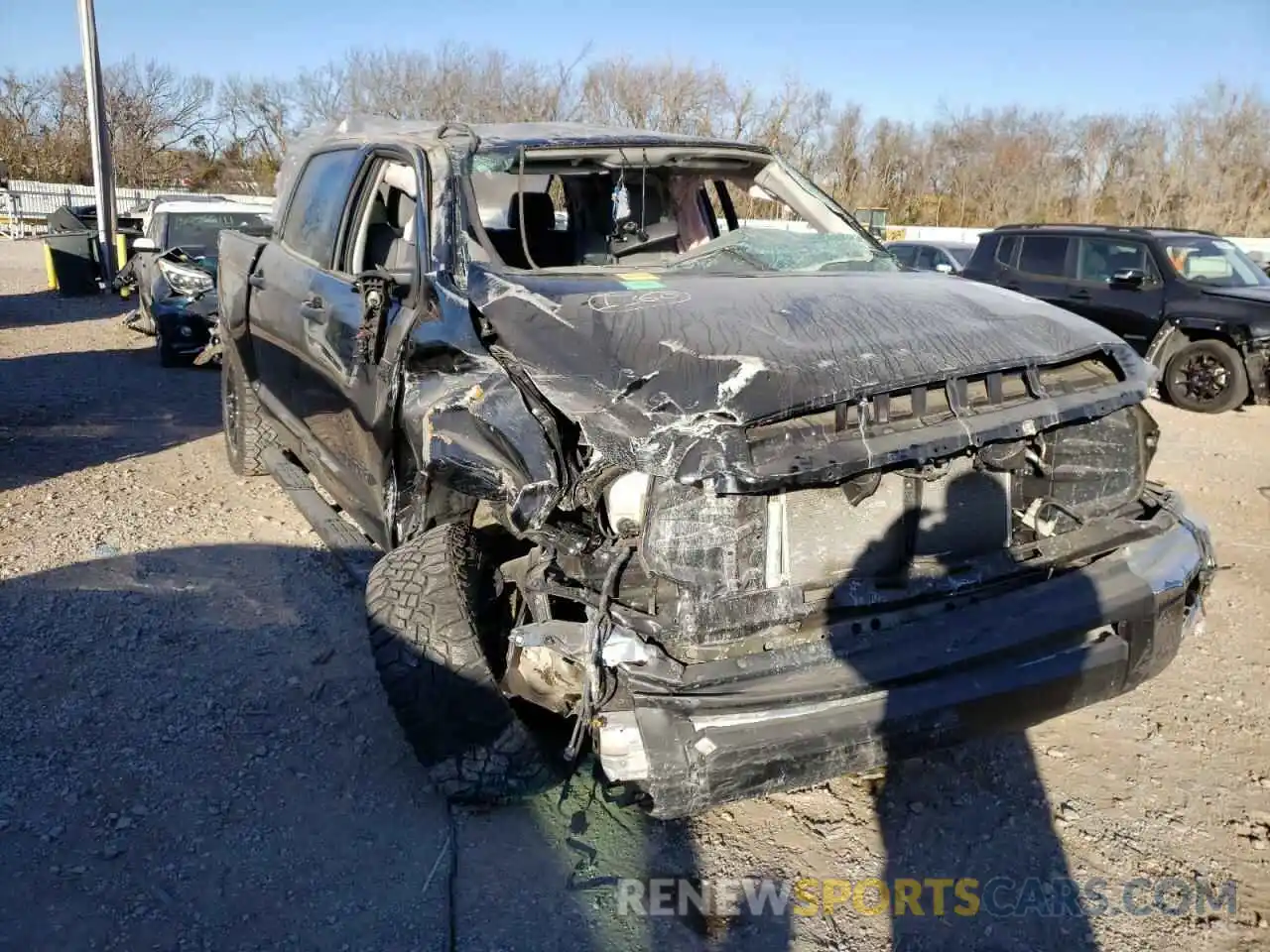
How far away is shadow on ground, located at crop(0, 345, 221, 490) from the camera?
6223mm

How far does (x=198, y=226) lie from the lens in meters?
11.0

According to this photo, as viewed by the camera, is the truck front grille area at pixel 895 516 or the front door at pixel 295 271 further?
the front door at pixel 295 271

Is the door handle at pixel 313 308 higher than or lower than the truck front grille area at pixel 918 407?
higher

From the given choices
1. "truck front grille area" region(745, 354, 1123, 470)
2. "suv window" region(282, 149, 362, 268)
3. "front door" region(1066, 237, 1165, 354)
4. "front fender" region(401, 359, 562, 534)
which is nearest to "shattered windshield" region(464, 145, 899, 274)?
"front fender" region(401, 359, 562, 534)

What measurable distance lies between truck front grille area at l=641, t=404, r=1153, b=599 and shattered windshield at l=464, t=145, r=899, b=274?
1197 mm

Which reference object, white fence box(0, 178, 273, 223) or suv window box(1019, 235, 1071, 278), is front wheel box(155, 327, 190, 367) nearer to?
suv window box(1019, 235, 1071, 278)

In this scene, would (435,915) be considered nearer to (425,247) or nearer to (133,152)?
(425,247)

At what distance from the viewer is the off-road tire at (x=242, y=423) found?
553cm

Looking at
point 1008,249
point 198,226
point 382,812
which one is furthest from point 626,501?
point 198,226

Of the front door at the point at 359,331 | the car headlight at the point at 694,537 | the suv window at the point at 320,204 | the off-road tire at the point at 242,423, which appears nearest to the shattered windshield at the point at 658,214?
the front door at the point at 359,331

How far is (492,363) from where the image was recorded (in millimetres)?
2830

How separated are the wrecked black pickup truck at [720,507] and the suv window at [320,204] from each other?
1.69ft

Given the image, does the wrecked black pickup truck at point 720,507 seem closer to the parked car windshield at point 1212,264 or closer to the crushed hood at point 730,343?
the crushed hood at point 730,343

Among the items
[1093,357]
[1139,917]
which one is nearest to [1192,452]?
[1093,357]
